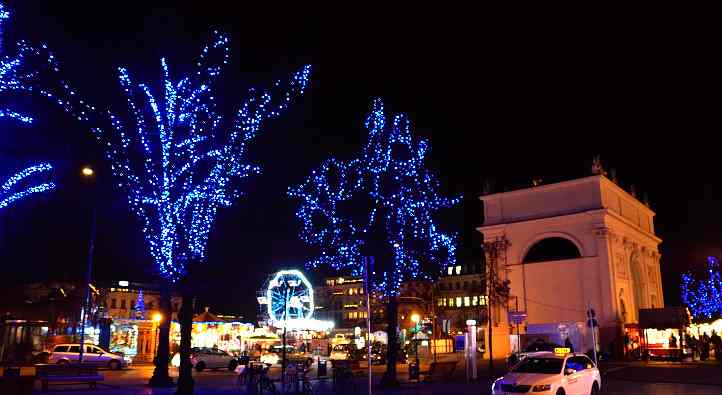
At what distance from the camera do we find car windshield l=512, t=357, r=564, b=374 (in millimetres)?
17578

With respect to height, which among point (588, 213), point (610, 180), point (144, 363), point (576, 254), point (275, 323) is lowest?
point (144, 363)

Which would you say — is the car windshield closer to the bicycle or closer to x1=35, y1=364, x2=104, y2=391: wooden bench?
the bicycle

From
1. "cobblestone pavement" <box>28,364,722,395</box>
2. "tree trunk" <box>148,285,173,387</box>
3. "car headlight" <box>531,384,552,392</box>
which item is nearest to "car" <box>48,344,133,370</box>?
"cobblestone pavement" <box>28,364,722,395</box>

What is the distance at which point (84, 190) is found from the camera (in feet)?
101

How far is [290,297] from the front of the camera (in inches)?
1642

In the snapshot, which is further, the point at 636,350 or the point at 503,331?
the point at 503,331

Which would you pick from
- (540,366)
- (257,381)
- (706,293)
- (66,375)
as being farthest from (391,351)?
(706,293)

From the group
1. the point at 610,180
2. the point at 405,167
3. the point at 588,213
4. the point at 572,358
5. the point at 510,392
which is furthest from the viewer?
the point at 610,180

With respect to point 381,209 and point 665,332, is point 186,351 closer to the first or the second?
point 381,209

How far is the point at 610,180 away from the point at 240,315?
118 feet

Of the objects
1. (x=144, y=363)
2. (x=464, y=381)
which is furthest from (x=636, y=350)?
(x=144, y=363)

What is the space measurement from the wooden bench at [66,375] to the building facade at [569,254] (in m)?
31.9

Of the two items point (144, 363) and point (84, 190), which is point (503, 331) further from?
point (84, 190)

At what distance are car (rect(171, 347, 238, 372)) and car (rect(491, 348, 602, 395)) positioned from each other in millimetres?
26058
